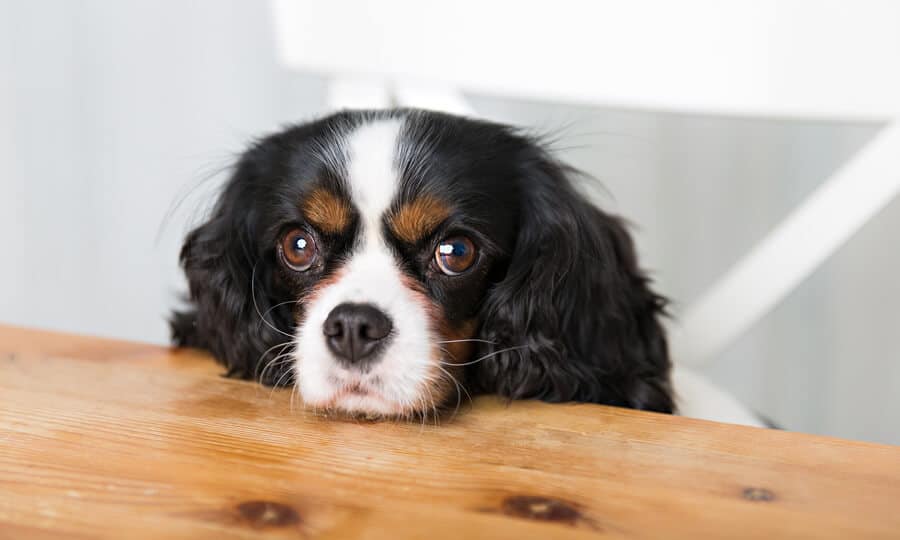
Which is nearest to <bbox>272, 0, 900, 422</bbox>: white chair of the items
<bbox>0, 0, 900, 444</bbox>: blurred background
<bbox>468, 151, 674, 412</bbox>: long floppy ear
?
<bbox>468, 151, 674, 412</bbox>: long floppy ear

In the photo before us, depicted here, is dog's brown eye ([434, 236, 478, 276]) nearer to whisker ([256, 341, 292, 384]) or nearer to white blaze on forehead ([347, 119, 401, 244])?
white blaze on forehead ([347, 119, 401, 244])

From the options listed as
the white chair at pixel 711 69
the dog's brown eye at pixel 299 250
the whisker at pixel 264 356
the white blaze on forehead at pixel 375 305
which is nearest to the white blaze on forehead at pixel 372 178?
the white blaze on forehead at pixel 375 305

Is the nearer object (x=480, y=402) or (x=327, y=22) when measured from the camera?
(x=480, y=402)

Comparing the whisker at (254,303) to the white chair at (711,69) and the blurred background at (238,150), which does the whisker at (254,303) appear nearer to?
the white chair at (711,69)

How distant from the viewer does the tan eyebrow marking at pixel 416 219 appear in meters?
1.39

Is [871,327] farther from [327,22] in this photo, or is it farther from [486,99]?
[327,22]

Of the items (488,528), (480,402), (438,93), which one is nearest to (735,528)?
(488,528)

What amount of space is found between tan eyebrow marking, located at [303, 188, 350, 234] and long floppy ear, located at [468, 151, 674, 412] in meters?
0.26

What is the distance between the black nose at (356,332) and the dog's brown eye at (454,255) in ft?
0.53

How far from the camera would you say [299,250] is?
4.83ft

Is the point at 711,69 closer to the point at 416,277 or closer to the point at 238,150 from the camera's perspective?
the point at 416,277

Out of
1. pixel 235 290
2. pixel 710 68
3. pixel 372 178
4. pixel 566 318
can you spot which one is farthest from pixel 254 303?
pixel 710 68

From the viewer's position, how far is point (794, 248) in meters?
1.84

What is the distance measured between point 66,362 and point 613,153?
1991 millimetres
